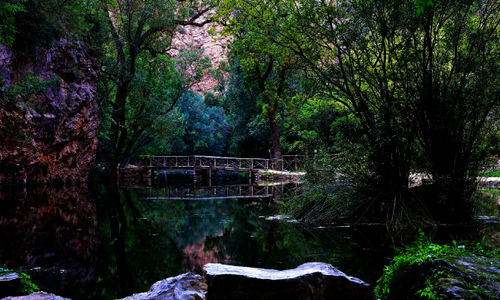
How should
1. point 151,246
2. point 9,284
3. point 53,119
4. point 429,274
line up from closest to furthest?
1. point 429,274
2. point 9,284
3. point 151,246
4. point 53,119

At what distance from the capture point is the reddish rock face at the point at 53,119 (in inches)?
523

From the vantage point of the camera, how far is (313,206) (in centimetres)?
687

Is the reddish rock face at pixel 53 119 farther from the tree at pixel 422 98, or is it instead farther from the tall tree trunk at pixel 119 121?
the tree at pixel 422 98

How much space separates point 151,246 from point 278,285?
3.02 meters

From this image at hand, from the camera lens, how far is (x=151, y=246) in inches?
199

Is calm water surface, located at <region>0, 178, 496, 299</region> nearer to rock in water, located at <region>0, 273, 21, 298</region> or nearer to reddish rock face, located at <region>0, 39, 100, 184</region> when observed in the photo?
rock in water, located at <region>0, 273, 21, 298</region>

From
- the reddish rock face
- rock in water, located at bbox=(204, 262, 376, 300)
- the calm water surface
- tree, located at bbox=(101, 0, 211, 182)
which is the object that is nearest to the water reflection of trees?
the calm water surface

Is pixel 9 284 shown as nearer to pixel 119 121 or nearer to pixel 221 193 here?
pixel 221 193

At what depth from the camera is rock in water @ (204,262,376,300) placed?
8.02 ft

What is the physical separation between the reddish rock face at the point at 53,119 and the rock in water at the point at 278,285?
11.7m

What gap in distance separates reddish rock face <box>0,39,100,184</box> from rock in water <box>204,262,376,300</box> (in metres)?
11.7

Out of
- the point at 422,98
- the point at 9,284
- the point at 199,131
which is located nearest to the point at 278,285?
the point at 9,284

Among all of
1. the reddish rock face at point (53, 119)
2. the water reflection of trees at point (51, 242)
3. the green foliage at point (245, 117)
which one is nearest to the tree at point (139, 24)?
the reddish rock face at point (53, 119)

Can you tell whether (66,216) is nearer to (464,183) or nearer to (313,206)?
(313,206)
